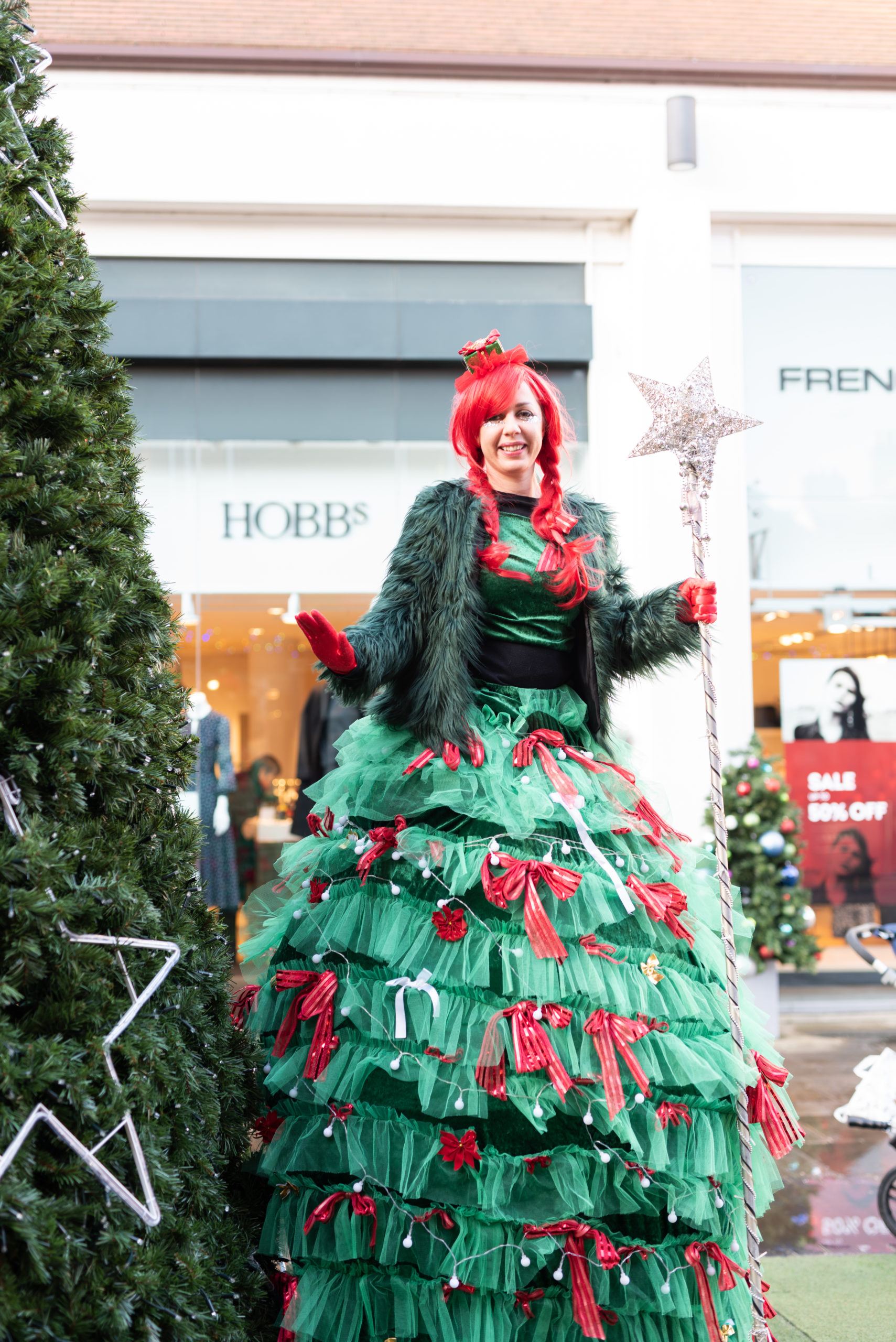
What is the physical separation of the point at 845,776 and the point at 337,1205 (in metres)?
6.57

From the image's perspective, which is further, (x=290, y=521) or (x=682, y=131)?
(x=290, y=521)

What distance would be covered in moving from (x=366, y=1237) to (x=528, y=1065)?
0.45 m

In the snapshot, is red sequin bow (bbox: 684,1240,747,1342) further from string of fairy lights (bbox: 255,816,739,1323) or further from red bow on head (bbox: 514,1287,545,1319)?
red bow on head (bbox: 514,1287,545,1319)

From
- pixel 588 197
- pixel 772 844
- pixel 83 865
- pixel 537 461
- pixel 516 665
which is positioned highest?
pixel 588 197

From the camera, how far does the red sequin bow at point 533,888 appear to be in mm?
2141

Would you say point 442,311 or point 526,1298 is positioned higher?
point 442,311

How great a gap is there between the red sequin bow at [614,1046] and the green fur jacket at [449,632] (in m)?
0.66

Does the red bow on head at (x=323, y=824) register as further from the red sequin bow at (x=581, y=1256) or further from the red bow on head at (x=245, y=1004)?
the red sequin bow at (x=581, y=1256)

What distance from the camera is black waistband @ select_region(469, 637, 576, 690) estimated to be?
2643mm

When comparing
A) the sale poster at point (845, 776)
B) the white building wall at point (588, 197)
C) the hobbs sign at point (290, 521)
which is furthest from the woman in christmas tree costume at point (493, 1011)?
the sale poster at point (845, 776)

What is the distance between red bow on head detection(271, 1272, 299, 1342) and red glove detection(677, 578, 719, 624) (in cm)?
160

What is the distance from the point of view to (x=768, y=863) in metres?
6.32

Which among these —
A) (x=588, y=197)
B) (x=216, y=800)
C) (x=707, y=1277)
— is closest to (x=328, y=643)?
(x=707, y=1277)

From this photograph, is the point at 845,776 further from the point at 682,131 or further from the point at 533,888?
the point at 533,888
